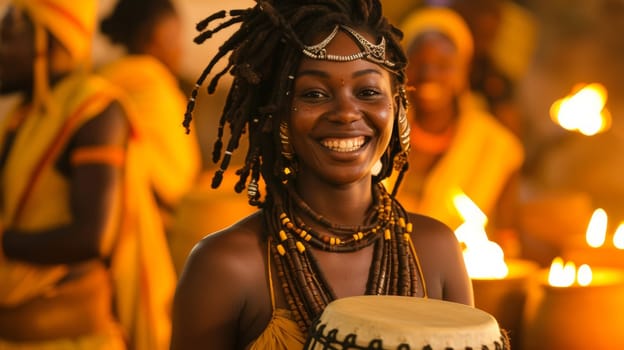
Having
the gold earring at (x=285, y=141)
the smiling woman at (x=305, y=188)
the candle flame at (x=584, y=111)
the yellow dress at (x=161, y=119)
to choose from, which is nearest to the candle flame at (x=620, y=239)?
the smiling woman at (x=305, y=188)

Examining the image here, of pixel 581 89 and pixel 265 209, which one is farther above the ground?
pixel 581 89

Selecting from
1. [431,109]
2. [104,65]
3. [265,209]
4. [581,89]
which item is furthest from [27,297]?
[581,89]

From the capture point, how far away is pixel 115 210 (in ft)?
13.7

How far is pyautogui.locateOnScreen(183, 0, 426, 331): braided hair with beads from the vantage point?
7.02 ft

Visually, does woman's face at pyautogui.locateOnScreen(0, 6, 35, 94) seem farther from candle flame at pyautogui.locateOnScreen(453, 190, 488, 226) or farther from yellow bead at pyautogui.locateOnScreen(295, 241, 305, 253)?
yellow bead at pyautogui.locateOnScreen(295, 241, 305, 253)

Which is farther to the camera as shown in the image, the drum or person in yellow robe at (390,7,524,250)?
person in yellow robe at (390,7,524,250)

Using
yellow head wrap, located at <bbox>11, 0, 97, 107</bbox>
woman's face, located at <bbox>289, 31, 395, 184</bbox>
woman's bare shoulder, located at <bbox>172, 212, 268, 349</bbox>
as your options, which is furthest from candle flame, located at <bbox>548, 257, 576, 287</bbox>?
yellow head wrap, located at <bbox>11, 0, 97, 107</bbox>

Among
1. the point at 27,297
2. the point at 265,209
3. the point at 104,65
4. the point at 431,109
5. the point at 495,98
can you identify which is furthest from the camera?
the point at 495,98

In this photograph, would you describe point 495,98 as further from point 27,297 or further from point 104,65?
point 27,297

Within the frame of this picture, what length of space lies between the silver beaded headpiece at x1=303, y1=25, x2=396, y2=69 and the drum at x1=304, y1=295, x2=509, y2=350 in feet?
1.88

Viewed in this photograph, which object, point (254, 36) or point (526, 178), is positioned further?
point (526, 178)

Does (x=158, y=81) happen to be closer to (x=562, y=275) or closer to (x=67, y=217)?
(x=67, y=217)

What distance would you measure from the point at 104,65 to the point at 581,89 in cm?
372

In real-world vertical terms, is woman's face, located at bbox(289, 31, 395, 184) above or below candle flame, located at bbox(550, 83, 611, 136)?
below
